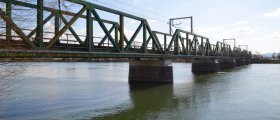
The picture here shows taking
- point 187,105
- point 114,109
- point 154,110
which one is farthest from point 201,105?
point 114,109

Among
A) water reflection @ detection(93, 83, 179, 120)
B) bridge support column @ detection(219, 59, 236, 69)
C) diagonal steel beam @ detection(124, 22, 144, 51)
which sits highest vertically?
diagonal steel beam @ detection(124, 22, 144, 51)

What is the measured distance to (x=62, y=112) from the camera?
23.0m

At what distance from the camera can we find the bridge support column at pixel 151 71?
160 feet

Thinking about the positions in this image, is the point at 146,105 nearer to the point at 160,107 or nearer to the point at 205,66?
the point at 160,107

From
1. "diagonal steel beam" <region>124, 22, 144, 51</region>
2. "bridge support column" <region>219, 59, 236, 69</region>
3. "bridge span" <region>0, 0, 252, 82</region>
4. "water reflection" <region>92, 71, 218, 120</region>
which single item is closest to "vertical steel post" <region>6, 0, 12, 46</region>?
"bridge span" <region>0, 0, 252, 82</region>

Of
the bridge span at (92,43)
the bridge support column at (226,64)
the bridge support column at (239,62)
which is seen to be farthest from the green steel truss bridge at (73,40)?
the bridge support column at (239,62)

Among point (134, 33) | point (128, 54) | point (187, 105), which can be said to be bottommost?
point (187, 105)

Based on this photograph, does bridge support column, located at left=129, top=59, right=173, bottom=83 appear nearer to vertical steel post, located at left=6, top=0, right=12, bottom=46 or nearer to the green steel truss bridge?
the green steel truss bridge

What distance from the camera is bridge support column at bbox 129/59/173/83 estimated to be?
48656mm

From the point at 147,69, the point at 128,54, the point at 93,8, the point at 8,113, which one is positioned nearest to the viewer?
the point at 8,113

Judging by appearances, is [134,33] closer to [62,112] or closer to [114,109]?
[114,109]

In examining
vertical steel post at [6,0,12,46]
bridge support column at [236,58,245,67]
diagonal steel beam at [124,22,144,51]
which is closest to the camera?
vertical steel post at [6,0,12,46]

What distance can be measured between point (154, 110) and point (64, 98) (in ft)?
32.8

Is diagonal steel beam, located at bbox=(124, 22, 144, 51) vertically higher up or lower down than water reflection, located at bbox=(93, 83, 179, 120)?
higher up
